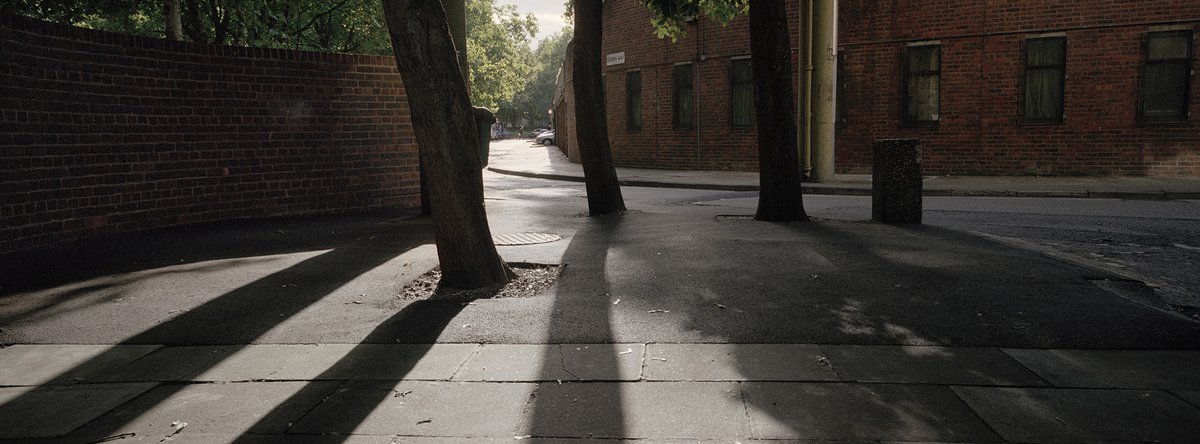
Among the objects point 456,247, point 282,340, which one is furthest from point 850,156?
point 282,340

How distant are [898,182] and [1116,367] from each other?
221 inches

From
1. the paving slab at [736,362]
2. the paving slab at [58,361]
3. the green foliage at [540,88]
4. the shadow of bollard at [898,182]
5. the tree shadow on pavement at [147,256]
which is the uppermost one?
the green foliage at [540,88]

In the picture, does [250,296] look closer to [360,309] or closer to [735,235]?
[360,309]

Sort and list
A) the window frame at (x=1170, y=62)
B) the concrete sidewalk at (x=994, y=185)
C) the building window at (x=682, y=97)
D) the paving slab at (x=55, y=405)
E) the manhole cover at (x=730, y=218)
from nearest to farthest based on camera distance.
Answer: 1. the paving slab at (x=55, y=405)
2. the manhole cover at (x=730, y=218)
3. the concrete sidewalk at (x=994, y=185)
4. the window frame at (x=1170, y=62)
5. the building window at (x=682, y=97)

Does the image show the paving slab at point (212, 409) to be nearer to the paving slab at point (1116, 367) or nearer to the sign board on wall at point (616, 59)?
the paving slab at point (1116, 367)

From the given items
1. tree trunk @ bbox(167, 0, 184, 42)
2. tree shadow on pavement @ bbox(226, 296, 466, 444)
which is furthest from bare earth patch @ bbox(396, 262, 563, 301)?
tree trunk @ bbox(167, 0, 184, 42)

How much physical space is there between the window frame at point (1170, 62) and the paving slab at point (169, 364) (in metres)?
18.6

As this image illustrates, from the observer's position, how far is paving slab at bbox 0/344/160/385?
13.1 ft

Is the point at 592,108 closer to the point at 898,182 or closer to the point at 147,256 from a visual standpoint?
the point at 898,182

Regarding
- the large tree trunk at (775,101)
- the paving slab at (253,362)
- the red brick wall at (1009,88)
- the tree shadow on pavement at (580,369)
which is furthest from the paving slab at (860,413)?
the red brick wall at (1009,88)

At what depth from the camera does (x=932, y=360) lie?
4043mm

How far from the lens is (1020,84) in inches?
687

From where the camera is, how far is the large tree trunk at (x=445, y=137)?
213 inches

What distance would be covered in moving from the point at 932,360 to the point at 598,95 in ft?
24.7
